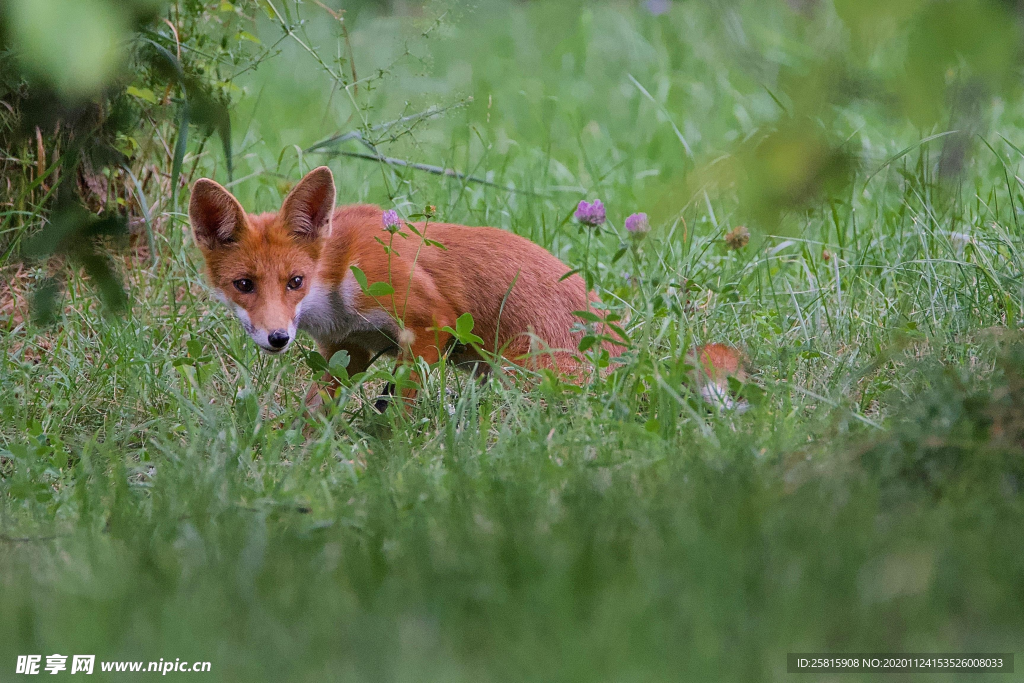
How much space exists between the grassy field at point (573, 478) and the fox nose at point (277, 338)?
244mm

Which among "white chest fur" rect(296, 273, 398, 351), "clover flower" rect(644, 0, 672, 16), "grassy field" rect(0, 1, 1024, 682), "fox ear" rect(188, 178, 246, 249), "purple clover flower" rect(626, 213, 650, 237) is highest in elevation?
"clover flower" rect(644, 0, 672, 16)

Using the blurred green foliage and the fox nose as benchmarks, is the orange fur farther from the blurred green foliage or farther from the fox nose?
the blurred green foliage

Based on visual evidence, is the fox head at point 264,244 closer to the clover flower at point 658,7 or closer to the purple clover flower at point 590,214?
the purple clover flower at point 590,214

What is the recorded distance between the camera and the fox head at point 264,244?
3682mm

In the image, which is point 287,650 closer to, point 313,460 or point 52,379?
point 313,460

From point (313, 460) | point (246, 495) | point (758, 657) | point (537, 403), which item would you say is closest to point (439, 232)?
point (537, 403)

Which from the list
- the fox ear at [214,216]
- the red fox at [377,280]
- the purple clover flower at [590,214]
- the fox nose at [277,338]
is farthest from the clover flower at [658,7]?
the fox nose at [277,338]

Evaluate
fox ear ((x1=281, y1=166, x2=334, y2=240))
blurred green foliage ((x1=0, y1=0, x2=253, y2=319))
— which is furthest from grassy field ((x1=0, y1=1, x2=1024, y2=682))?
fox ear ((x1=281, y1=166, x2=334, y2=240))

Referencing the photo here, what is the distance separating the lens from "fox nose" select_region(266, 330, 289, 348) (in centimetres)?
349

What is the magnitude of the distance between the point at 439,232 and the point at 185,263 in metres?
1.20

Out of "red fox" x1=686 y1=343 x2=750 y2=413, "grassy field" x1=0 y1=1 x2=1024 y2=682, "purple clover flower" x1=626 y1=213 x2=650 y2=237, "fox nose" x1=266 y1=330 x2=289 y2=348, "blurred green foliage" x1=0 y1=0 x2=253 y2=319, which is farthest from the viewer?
"fox nose" x1=266 y1=330 x2=289 y2=348

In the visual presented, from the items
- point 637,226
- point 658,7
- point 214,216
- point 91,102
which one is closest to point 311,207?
point 214,216

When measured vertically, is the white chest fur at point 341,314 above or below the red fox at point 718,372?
above

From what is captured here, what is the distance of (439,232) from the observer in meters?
4.07
